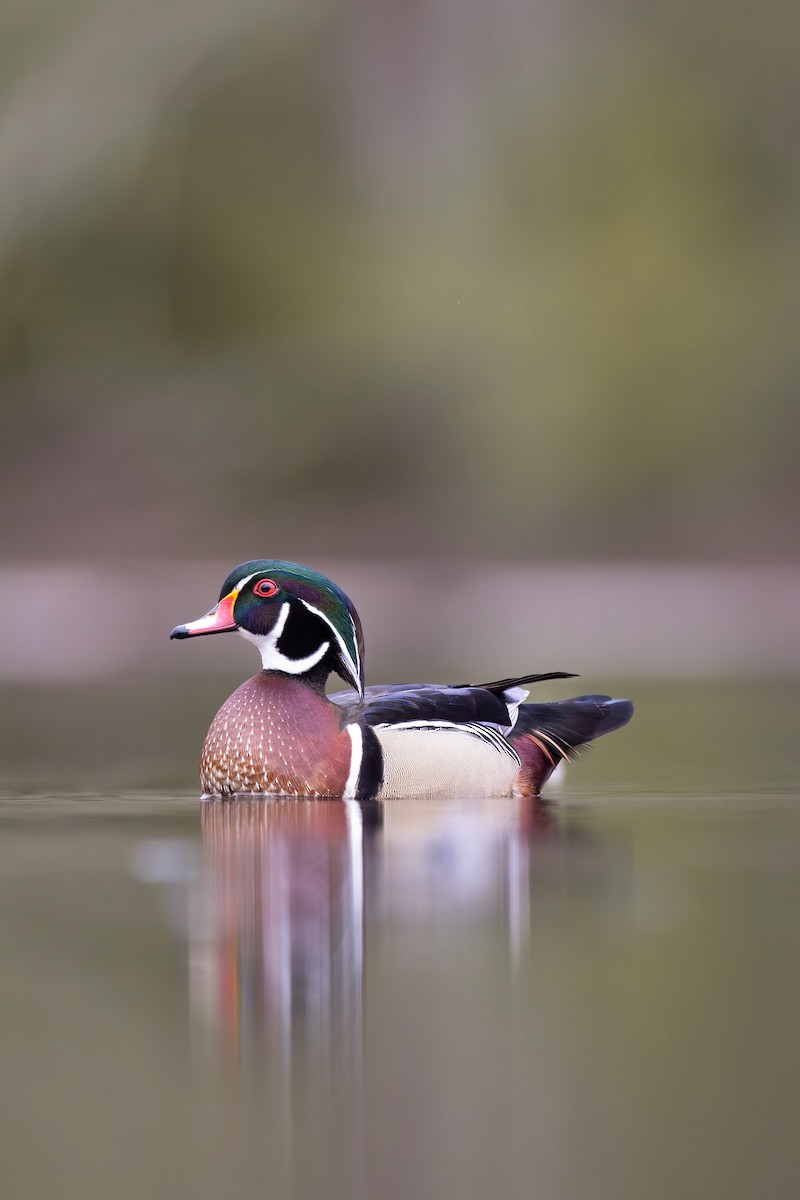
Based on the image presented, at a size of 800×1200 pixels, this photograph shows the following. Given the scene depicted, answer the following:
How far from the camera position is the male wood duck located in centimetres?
591

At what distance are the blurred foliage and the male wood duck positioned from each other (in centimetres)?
1252

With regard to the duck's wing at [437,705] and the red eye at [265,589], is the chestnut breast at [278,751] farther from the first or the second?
the red eye at [265,589]

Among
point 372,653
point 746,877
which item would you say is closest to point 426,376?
point 372,653

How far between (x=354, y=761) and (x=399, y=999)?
8.33 ft

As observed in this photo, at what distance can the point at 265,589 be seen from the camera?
6.17 metres

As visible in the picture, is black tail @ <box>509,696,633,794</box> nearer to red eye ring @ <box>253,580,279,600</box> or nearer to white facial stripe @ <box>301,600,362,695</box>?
white facial stripe @ <box>301,600,362,695</box>

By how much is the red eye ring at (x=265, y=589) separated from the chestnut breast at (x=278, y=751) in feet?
1.18

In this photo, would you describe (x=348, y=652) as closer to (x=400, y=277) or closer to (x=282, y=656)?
(x=282, y=656)

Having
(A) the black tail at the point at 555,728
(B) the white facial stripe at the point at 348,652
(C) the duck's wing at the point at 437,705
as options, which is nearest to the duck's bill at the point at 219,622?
(B) the white facial stripe at the point at 348,652

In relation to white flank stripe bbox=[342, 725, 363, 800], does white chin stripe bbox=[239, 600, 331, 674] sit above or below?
above

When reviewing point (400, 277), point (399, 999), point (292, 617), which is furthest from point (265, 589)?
point (400, 277)

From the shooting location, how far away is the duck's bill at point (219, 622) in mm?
6014

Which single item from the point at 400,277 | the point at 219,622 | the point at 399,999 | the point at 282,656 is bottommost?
the point at 399,999

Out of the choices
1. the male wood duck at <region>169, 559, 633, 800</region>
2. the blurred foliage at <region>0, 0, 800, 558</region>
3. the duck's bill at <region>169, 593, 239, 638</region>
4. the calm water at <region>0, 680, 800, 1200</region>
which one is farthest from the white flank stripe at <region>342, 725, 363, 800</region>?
the blurred foliage at <region>0, 0, 800, 558</region>
